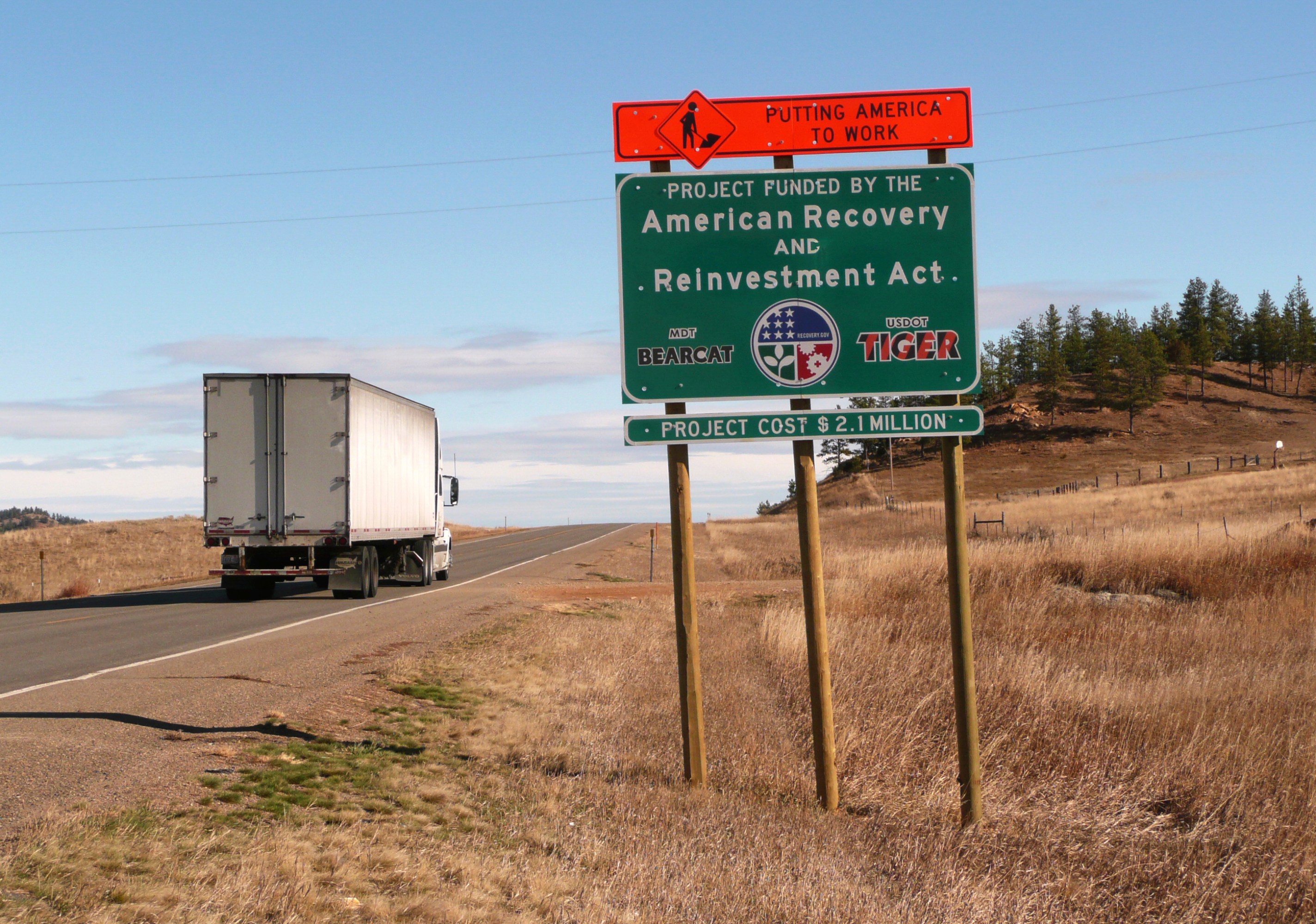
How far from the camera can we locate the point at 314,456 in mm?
21266

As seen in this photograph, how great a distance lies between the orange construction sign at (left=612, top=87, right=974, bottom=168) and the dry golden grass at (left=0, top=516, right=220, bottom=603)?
2918cm

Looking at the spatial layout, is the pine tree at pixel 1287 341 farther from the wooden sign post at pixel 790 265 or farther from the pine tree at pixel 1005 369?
the wooden sign post at pixel 790 265

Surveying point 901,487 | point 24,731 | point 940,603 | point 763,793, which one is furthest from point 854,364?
point 901,487

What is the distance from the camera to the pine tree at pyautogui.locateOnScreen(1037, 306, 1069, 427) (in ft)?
437

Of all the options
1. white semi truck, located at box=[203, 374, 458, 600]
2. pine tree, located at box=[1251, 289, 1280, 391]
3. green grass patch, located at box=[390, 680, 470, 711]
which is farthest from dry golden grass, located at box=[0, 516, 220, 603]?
pine tree, located at box=[1251, 289, 1280, 391]

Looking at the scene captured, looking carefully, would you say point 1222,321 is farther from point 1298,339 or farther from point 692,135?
point 692,135

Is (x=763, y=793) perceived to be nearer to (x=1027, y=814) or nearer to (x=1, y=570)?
(x=1027, y=814)

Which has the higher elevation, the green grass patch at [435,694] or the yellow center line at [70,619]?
the yellow center line at [70,619]

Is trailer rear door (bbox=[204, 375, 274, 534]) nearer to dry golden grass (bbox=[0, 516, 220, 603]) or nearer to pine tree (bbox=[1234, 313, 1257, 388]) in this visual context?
dry golden grass (bbox=[0, 516, 220, 603])

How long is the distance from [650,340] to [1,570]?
4460 centimetres

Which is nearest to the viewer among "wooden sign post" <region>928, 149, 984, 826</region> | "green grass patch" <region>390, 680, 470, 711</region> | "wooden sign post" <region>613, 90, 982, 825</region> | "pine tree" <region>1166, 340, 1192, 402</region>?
"wooden sign post" <region>928, 149, 984, 826</region>

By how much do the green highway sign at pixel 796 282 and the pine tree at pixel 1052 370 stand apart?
131613mm

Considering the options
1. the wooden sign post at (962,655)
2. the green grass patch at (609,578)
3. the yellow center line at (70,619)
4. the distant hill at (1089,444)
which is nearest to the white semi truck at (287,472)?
the yellow center line at (70,619)

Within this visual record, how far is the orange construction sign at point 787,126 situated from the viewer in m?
7.38
